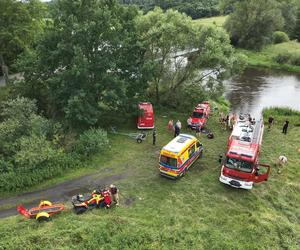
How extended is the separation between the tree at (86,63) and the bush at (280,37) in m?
58.9

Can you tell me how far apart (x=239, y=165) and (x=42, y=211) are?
1241 centimetres

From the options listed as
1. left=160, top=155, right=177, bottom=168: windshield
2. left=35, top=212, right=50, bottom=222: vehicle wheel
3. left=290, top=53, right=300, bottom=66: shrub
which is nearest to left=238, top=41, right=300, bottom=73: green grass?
left=290, top=53, right=300, bottom=66: shrub

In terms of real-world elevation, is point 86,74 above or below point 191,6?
below

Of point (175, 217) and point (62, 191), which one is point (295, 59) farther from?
point (62, 191)

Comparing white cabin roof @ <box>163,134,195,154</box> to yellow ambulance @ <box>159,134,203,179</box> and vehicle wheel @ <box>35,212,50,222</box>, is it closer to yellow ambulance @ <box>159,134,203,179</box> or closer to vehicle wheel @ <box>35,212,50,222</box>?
yellow ambulance @ <box>159,134,203,179</box>

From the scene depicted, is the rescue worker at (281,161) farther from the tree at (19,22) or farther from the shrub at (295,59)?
the shrub at (295,59)

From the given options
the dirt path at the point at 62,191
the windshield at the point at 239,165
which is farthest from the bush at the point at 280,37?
the dirt path at the point at 62,191

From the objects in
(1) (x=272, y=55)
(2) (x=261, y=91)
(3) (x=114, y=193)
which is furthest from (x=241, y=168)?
(1) (x=272, y=55)

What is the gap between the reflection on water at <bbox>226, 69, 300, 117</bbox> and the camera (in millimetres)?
41094

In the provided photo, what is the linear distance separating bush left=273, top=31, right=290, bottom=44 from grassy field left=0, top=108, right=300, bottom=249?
6151 cm

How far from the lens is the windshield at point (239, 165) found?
1977 centimetres

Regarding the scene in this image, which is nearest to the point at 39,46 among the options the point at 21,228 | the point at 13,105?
the point at 13,105

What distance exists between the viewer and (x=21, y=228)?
15.4 meters

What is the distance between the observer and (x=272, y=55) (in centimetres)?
6806
